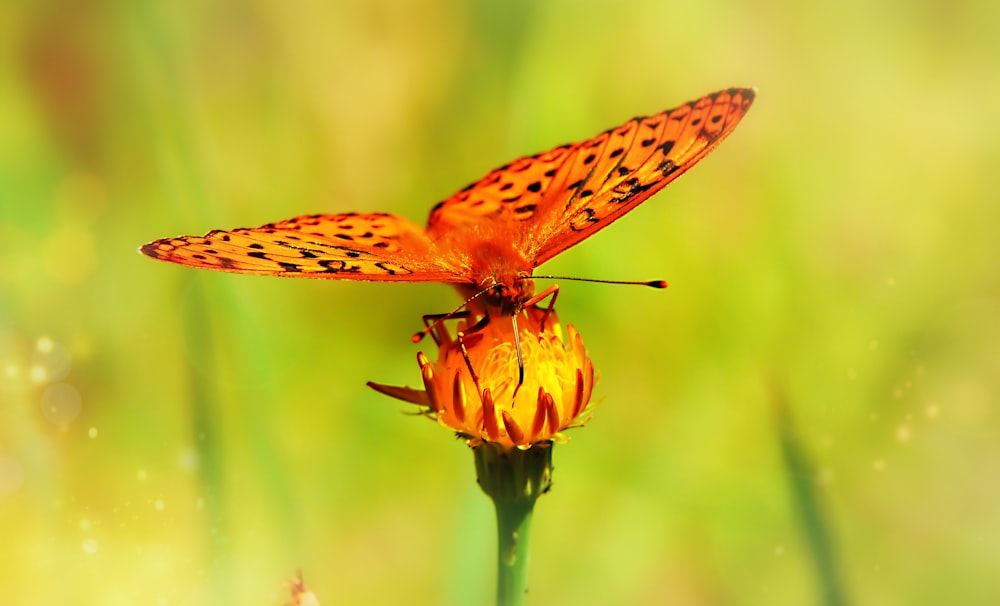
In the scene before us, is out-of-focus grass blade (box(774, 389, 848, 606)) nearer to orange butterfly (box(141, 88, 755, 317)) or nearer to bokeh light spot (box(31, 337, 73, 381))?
orange butterfly (box(141, 88, 755, 317))

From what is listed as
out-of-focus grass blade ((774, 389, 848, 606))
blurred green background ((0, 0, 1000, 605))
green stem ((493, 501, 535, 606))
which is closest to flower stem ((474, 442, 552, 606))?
green stem ((493, 501, 535, 606))

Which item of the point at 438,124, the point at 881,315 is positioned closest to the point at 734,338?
the point at 881,315

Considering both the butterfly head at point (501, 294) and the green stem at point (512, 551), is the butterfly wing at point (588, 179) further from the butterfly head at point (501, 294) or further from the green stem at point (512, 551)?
the green stem at point (512, 551)

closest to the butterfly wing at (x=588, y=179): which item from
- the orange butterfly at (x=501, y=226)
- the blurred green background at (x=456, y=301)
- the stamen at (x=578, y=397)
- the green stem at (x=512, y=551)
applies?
the orange butterfly at (x=501, y=226)

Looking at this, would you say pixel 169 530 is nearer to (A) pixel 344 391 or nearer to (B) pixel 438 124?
(A) pixel 344 391

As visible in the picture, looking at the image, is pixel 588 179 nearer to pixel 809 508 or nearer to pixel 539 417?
pixel 539 417

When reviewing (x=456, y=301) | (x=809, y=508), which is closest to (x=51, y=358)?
(x=456, y=301)
